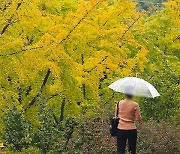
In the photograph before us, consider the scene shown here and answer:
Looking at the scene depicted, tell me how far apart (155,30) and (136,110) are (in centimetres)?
850

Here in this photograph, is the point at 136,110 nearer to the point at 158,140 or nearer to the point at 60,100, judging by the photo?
the point at 158,140

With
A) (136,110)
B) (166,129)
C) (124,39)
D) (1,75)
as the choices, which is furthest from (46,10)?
(136,110)

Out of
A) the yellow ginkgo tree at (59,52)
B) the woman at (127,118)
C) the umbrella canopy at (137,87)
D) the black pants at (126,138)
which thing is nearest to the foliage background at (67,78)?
the yellow ginkgo tree at (59,52)

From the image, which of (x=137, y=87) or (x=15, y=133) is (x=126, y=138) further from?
(x=15, y=133)

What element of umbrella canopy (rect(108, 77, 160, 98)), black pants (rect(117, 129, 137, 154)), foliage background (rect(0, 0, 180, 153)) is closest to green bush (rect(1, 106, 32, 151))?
foliage background (rect(0, 0, 180, 153))

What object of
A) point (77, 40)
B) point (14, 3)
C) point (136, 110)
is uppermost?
point (14, 3)

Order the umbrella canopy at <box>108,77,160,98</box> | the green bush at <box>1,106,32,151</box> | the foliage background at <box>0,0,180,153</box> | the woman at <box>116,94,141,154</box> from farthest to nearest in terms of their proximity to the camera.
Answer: the foliage background at <box>0,0,180,153</box>
the green bush at <box>1,106,32,151</box>
the umbrella canopy at <box>108,77,160,98</box>
the woman at <box>116,94,141,154</box>

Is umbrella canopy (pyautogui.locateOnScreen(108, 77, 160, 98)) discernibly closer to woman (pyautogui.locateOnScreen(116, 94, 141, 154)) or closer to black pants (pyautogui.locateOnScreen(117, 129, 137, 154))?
woman (pyautogui.locateOnScreen(116, 94, 141, 154))

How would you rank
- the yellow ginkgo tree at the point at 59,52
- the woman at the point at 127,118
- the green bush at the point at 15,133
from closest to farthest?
the woman at the point at 127,118
the green bush at the point at 15,133
the yellow ginkgo tree at the point at 59,52

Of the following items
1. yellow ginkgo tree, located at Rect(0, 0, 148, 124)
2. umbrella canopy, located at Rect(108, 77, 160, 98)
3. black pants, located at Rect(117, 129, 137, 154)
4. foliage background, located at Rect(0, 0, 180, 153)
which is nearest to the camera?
black pants, located at Rect(117, 129, 137, 154)

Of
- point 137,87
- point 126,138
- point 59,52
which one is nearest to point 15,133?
point 126,138

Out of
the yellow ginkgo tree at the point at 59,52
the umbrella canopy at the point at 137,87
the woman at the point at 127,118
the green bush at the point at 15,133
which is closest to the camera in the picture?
the woman at the point at 127,118

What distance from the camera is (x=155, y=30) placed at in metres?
14.8

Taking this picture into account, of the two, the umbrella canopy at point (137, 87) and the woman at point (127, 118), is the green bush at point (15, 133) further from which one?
the umbrella canopy at point (137, 87)
